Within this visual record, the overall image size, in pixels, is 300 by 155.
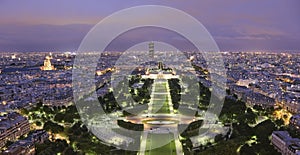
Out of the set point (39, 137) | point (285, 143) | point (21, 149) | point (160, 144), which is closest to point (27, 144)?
point (21, 149)

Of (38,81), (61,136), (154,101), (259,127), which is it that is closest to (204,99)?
(154,101)

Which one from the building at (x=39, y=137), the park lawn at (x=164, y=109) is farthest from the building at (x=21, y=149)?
the park lawn at (x=164, y=109)

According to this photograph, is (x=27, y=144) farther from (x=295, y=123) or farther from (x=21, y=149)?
(x=295, y=123)

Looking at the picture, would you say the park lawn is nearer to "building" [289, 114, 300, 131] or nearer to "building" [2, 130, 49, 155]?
"building" [289, 114, 300, 131]

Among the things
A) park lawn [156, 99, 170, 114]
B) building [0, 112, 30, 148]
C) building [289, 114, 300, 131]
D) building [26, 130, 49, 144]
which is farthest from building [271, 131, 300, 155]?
building [0, 112, 30, 148]

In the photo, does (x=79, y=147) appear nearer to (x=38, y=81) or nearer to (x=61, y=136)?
(x=61, y=136)

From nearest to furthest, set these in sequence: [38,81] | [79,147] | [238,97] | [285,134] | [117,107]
→ [79,147], [285,134], [117,107], [238,97], [38,81]
